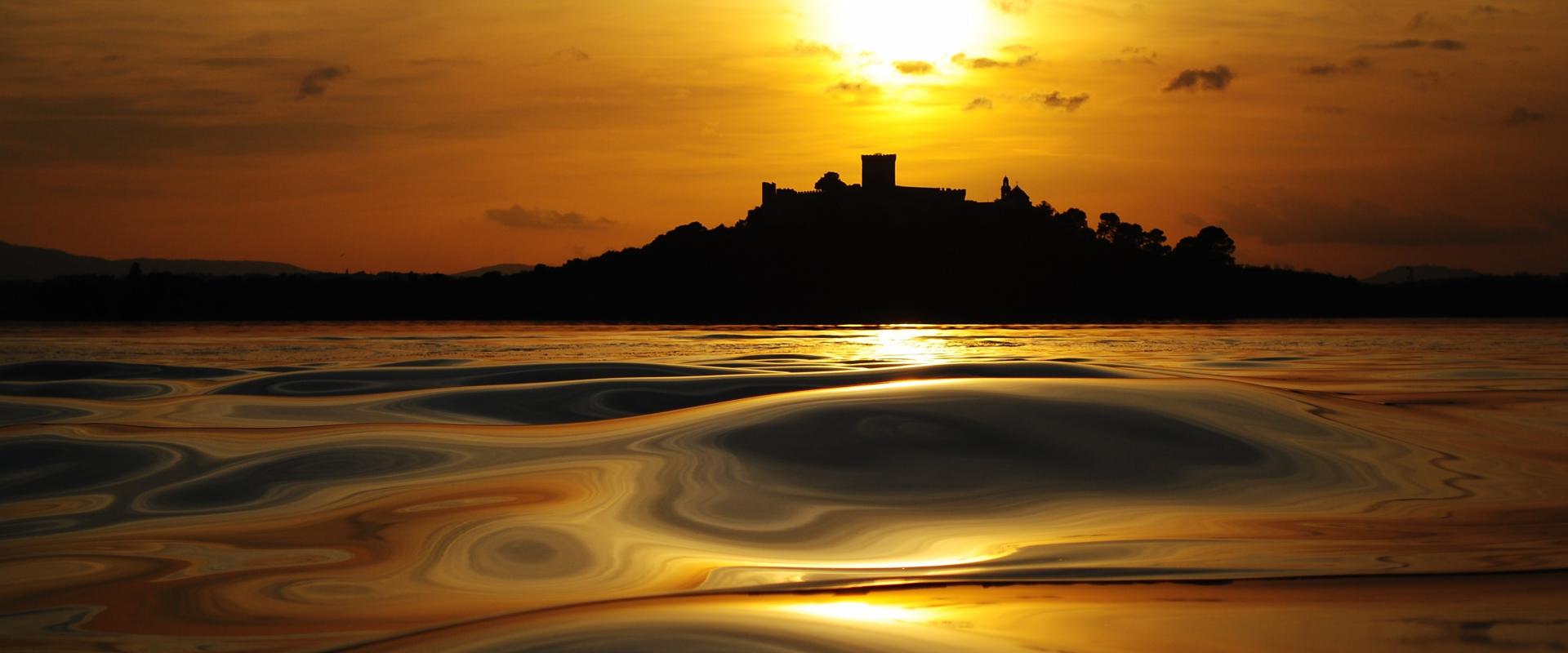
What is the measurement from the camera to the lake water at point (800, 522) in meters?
4.89

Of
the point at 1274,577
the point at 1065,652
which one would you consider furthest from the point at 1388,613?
the point at 1065,652

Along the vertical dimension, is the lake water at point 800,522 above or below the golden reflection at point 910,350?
above

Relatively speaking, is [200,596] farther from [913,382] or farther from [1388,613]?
[913,382]

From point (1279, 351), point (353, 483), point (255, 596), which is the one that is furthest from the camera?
point (1279, 351)

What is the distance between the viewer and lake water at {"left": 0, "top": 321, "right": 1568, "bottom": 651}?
4895 millimetres

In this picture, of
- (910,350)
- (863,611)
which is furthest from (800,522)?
(910,350)

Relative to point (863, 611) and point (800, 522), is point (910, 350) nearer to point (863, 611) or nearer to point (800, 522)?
point (800, 522)

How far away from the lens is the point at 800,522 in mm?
7051

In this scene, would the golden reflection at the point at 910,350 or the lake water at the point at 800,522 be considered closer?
the lake water at the point at 800,522

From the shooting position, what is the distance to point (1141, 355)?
36.5 m

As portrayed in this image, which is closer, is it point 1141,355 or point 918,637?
point 918,637

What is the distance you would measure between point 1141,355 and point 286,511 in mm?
32138

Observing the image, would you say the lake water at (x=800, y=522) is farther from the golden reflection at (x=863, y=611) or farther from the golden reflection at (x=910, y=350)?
the golden reflection at (x=910, y=350)

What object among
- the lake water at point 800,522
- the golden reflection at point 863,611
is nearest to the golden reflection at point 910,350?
the lake water at point 800,522
